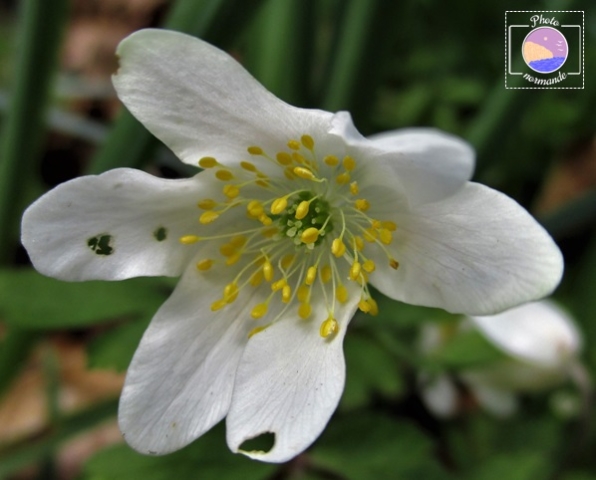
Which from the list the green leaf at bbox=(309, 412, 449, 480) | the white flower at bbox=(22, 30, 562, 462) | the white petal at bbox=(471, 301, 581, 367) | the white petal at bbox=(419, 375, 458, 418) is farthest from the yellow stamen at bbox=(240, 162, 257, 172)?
the white petal at bbox=(419, 375, 458, 418)

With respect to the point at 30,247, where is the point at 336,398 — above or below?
below

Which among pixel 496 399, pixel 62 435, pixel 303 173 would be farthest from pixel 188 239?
pixel 496 399

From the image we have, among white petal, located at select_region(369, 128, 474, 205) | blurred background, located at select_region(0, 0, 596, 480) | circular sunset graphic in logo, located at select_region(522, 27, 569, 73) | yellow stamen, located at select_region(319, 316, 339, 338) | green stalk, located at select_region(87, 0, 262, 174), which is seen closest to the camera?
white petal, located at select_region(369, 128, 474, 205)

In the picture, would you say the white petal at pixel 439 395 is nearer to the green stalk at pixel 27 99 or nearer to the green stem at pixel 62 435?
the green stem at pixel 62 435

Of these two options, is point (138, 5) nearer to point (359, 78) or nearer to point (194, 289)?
point (359, 78)

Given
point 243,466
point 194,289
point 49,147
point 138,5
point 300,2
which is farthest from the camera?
point 138,5

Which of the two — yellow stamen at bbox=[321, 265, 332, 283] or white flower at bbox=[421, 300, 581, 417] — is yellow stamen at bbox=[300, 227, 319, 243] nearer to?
yellow stamen at bbox=[321, 265, 332, 283]

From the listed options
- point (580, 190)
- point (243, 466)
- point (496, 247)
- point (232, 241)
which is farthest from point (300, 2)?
point (580, 190)
